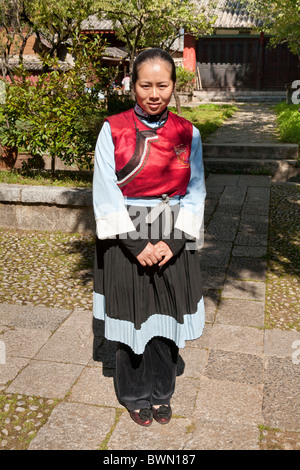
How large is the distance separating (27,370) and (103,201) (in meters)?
1.51

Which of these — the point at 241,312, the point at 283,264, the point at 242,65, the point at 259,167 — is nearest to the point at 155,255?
the point at 241,312

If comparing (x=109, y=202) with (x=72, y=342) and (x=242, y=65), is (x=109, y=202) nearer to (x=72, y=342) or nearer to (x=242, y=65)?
(x=72, y=342)

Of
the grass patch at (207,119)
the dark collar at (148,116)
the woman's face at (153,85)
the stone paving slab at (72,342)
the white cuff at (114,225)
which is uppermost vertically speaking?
the woman's face at (153,85)

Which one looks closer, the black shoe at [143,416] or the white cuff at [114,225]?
the white cuff at [114,225]

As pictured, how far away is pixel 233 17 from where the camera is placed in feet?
84.2

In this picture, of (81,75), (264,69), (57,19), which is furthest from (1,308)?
(264,69)

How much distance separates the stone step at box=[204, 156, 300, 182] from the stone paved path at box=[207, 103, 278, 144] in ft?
5.36

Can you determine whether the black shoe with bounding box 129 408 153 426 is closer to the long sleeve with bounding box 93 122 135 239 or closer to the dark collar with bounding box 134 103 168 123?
the long sleeve with bounding box 93 122 135 239

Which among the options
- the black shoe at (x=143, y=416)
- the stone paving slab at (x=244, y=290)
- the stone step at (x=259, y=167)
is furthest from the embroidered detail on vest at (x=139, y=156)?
the stone step at (x=259, y=167)

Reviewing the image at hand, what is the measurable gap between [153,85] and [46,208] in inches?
156

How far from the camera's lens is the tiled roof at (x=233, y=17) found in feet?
80.7

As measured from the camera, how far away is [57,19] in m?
11.0

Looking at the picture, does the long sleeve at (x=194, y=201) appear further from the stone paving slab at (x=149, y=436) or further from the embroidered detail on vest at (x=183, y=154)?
the stone paving slab at (x=149, y=436)
